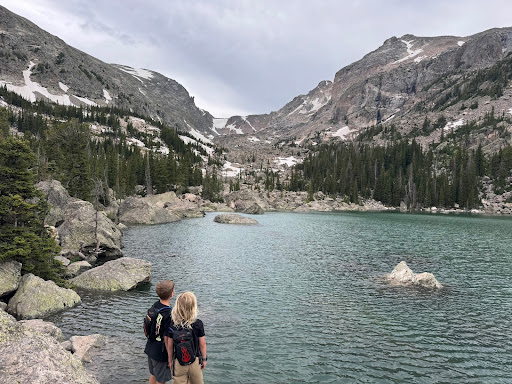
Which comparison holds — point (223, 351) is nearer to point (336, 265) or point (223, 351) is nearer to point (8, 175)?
point (8, 175)

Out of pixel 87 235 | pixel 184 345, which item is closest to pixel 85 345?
pixel 184 345

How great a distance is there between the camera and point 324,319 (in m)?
17.3

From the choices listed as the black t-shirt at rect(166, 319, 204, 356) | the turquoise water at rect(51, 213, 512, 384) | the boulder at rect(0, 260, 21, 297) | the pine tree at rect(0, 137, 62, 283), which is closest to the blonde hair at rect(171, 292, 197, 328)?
the black t-shirt at rect(166, 319, 204, 356)

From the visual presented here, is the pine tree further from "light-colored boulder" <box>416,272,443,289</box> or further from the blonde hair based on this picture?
"light-colored boulder" <box>416,272,443,289</box>

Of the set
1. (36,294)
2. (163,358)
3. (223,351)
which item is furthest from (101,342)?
(163,358)

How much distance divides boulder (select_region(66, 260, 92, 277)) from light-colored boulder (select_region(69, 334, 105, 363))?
11.2m

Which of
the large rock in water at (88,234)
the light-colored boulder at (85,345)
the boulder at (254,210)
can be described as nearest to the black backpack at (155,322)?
the light-colored boulder at (85,345)

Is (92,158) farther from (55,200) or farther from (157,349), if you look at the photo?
(157,349)

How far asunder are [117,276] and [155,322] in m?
16.8

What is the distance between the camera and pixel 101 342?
13570 mm

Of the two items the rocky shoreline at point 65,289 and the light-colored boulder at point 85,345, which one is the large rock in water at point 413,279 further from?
the light-colored boulder at point 85,345

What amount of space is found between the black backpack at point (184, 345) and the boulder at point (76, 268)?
773 inches

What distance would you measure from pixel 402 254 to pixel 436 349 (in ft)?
79.6

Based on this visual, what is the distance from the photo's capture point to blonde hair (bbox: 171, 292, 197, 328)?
264 inches
